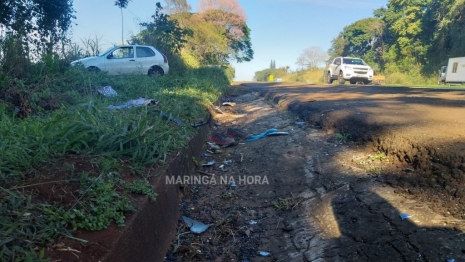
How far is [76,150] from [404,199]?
249cm

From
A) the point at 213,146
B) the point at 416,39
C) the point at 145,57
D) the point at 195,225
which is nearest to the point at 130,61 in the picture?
the point at 145,57

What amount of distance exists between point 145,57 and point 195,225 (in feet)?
31.5

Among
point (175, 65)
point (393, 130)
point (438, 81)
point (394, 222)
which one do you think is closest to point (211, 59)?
point (175, 65)

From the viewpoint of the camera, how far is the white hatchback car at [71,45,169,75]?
10234 mm

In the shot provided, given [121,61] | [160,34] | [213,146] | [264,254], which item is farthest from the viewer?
[160,34]

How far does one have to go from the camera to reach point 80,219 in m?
1.64

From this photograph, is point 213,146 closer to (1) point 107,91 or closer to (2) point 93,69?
(1) point 107,91

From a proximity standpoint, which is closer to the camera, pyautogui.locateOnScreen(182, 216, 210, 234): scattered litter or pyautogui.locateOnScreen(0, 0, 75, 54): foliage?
pyautogui.locateOnScreen(182, 216, 210, 234): scattered litter

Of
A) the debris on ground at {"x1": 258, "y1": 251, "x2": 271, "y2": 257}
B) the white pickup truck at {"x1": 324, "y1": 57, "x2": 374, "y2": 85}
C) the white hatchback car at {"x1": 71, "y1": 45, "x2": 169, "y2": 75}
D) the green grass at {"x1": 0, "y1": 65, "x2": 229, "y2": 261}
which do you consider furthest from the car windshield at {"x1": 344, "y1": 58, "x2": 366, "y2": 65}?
the debris on ground at {"x1": 258, "y1": 251, "x2": 271, "y2": 257}

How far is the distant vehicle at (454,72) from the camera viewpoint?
18.2 m

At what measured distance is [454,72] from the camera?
18797mm

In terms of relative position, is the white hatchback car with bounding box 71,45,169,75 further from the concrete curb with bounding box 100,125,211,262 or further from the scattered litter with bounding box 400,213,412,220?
the scattered litter with bounding box 400,213,412,220

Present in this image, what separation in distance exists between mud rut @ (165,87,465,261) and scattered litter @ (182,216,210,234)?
0.14ft

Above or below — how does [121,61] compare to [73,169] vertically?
above
